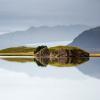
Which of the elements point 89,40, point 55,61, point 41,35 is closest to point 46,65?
point 55,61

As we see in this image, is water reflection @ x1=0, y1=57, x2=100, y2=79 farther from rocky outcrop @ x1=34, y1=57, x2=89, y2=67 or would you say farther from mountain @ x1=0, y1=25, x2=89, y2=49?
mountain @ x1=0, y1=25, x2=89, y2=49

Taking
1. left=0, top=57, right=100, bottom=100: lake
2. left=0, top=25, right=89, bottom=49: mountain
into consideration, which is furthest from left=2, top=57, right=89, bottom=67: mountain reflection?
left=0, top=25, right=89, bottom=49: mountain

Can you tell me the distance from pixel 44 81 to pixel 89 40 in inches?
18.3

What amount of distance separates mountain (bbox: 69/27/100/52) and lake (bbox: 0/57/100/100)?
99mm

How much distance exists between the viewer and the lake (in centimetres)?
271

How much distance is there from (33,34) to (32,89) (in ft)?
1.37

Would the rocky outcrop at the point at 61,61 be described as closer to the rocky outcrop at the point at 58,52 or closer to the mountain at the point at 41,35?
the rocky outcrop at the point at 58,52

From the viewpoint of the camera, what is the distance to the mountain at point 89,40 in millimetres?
2740

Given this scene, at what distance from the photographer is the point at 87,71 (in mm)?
2752

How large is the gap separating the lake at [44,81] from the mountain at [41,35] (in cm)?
14

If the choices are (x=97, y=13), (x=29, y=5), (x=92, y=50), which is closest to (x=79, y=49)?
(x=92, y=50)

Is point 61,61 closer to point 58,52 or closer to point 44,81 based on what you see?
point 58,52

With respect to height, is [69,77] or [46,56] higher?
[46,56]

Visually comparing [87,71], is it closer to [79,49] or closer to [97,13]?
[79,49]
